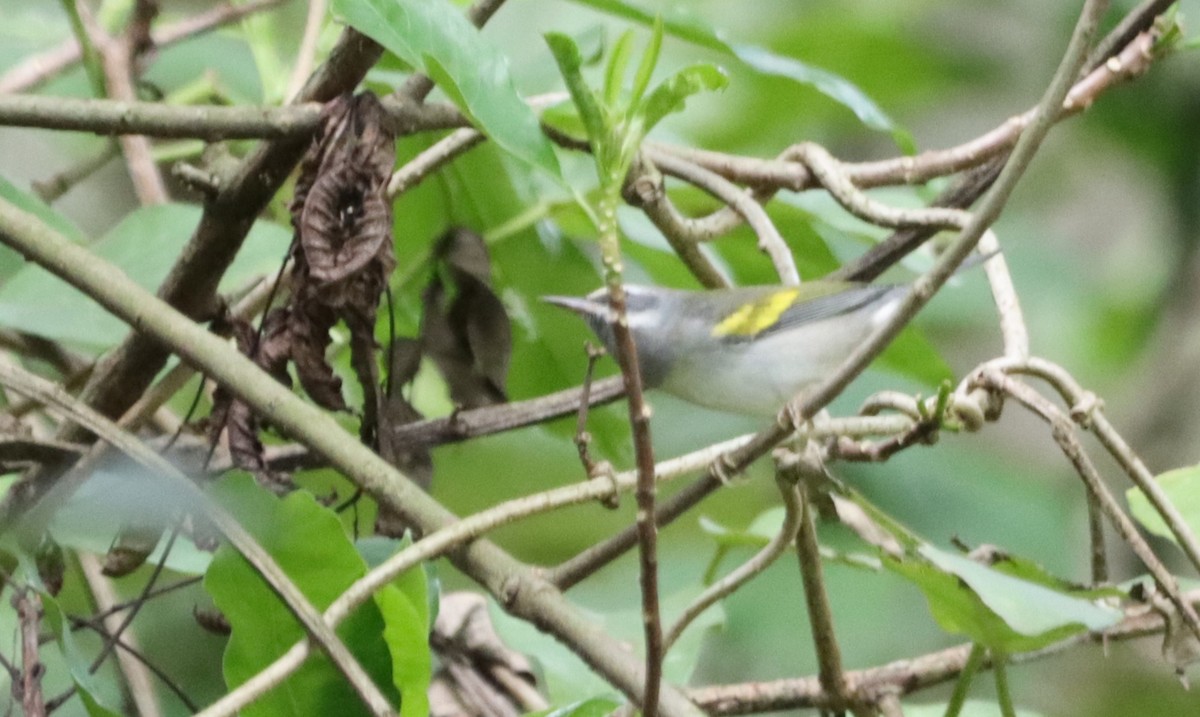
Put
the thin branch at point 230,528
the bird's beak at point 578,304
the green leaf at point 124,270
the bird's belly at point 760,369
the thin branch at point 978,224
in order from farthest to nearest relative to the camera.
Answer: the bird's belly at point 760,369 → the bird's beak at point 578,304 → the green leaf at point 124,270 → the thin branch at point 230,528 → the thin branch at point 978,224

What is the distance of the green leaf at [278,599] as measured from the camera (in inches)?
23.4

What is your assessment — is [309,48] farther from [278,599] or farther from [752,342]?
[278,599]

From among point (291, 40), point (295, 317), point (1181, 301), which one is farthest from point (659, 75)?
point (1181, 301)

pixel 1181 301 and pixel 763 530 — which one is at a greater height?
pixel 1181 301

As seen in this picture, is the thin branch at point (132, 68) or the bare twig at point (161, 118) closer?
the bare twig at point (161, 118)

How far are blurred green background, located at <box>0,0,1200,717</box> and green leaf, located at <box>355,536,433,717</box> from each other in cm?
27

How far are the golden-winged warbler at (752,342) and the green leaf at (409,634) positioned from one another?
507 millimetres

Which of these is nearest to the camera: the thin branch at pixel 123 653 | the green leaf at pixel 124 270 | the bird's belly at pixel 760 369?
the thin branch at pixel 123 653

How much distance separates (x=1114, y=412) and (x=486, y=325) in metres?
1.66

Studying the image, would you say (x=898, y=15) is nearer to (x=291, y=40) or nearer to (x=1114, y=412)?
(x=1114, y=412)

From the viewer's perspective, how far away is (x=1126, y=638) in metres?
0.75

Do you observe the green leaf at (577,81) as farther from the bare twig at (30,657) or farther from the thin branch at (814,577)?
the bare twig at (30,657)

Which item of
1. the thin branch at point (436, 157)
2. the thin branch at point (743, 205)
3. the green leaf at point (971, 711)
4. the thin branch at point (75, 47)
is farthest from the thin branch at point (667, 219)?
the thin branch at point (75, 47)

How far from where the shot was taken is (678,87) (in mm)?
488
